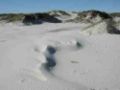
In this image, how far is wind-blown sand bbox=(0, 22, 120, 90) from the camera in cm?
738

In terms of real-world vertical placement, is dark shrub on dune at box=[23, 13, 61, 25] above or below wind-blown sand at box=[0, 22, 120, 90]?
below

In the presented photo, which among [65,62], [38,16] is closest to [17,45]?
[65,62]

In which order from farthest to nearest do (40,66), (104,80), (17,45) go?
(17,45)
(40,66)
(104,80)

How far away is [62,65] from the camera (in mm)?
9281

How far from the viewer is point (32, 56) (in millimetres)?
10164

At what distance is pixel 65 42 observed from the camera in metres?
12.4

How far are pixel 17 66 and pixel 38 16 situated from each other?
24340 mm

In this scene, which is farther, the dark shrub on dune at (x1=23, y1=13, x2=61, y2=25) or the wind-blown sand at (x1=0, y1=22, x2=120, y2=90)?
the dark shrub on dune at (x1=23, y1=13, x2=61, y2=25)

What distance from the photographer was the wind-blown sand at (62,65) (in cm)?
738

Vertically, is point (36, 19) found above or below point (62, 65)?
below

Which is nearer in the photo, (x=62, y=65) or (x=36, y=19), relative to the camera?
(x=62, y=65)

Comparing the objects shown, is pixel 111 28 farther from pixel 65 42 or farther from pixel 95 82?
pixel 95 82

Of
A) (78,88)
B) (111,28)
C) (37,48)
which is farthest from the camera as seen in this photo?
(111,28)

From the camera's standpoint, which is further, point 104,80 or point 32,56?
point 32,56
